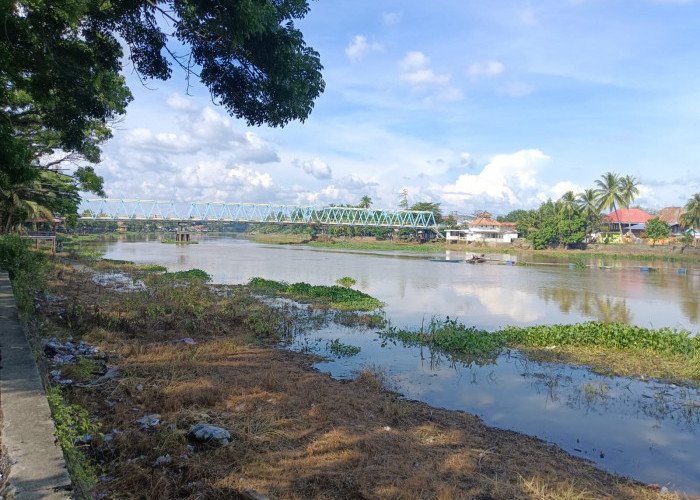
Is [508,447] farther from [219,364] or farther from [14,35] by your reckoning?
[14,35]

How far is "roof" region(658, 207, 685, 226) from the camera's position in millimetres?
67312

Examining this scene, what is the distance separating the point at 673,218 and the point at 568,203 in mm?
18500

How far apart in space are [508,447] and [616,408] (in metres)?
3.15

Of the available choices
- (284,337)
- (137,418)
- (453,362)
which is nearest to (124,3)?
(137,418)

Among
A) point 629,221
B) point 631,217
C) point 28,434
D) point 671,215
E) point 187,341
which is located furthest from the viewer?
point 631,217

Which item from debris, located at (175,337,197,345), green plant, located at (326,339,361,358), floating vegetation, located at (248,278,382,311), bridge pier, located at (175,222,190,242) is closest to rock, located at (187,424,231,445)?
debris, located at (175,337,197,345)

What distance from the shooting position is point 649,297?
2236cm

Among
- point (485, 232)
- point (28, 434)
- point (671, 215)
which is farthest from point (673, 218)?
point (28, 434)

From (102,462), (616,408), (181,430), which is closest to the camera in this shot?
(102,462)

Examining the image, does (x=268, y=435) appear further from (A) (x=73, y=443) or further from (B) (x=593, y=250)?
(B) (x=593, y=250)

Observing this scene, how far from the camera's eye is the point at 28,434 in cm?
322

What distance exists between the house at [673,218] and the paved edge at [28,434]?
77.6m

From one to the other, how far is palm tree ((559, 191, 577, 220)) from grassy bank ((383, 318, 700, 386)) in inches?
2200

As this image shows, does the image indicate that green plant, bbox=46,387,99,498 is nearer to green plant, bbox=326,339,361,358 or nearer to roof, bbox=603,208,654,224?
green plant, bbox=326,339,361,358
